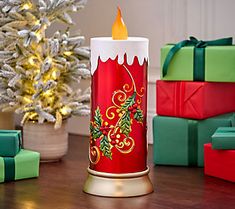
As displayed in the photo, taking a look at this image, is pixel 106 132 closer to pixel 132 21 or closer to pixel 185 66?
pixel 185 66

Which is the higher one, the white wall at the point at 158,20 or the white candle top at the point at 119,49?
the white wall at the point at 158,20

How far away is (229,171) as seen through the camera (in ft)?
5.53

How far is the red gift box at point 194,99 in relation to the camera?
1822 mm

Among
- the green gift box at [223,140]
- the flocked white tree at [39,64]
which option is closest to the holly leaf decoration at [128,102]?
the green gift box at [223,140]

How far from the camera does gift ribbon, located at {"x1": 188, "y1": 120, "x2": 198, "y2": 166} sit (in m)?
1.85

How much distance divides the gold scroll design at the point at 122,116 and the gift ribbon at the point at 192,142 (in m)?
0.34

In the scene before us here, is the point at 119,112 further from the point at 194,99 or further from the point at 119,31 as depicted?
the point at 194,99

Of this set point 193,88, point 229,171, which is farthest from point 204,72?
point 229,171

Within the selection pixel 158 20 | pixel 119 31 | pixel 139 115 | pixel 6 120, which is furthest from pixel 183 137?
pixel 6 120

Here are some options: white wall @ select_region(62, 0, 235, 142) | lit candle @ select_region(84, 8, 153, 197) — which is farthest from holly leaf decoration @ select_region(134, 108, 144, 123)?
white wall @ select_region(62, 0, 235, 142)

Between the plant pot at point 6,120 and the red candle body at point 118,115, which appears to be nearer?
the red candle body at point 118,115

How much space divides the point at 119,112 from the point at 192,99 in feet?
1.16

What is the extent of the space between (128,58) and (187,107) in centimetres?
37

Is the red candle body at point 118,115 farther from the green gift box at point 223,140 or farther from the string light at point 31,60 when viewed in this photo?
the string light at point 31,60
